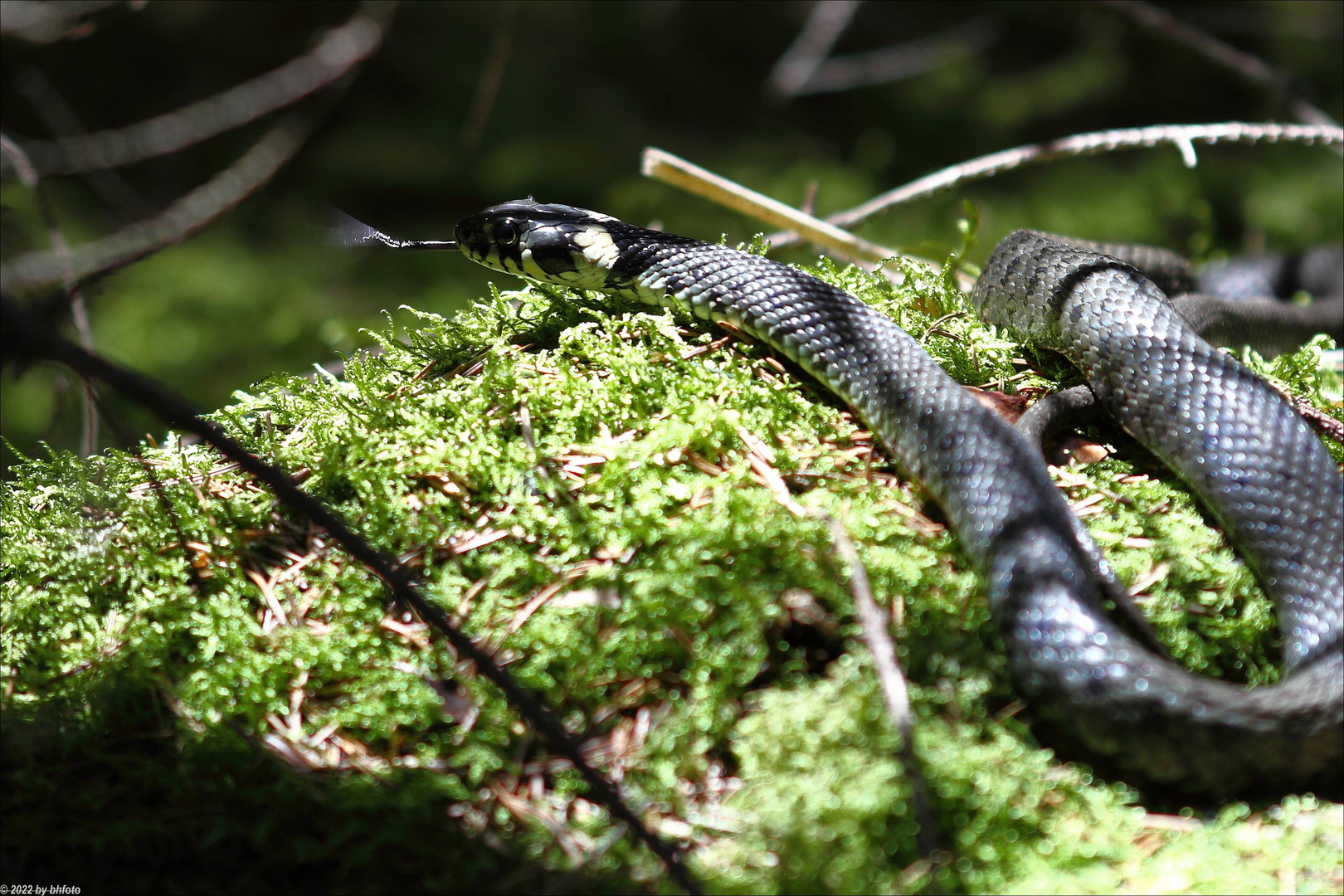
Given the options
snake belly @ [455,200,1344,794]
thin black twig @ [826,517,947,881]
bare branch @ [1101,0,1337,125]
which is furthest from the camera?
bare branch @ [1101,0,1337,125]

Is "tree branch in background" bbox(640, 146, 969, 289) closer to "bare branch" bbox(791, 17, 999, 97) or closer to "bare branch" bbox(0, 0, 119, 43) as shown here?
"bare branch" bbox(0, 0, 119, 43)

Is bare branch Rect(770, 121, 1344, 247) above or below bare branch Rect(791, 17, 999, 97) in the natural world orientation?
below

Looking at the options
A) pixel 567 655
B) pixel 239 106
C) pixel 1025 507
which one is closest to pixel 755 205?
pixel 1025 507

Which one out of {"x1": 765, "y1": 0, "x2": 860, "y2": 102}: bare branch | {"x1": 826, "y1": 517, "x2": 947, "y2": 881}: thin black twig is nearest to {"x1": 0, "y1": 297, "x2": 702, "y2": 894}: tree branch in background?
{"x1": 826, "y1": 517, "x2": 947, "y2": 881}: thin black twig

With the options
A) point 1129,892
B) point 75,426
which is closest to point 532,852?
point 1129,892

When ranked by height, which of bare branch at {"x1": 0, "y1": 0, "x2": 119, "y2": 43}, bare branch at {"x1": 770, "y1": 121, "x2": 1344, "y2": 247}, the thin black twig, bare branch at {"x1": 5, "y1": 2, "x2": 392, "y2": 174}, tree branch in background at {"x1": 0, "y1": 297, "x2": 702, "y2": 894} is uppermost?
bare branch at {"x1": 5, "y1": 2, "x2": 392, "y2": 174}

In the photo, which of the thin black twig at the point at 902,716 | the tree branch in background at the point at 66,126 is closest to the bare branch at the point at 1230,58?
the thin black twig at the point at 902,716

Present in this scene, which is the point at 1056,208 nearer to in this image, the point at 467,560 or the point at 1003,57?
the point at 1003,57
